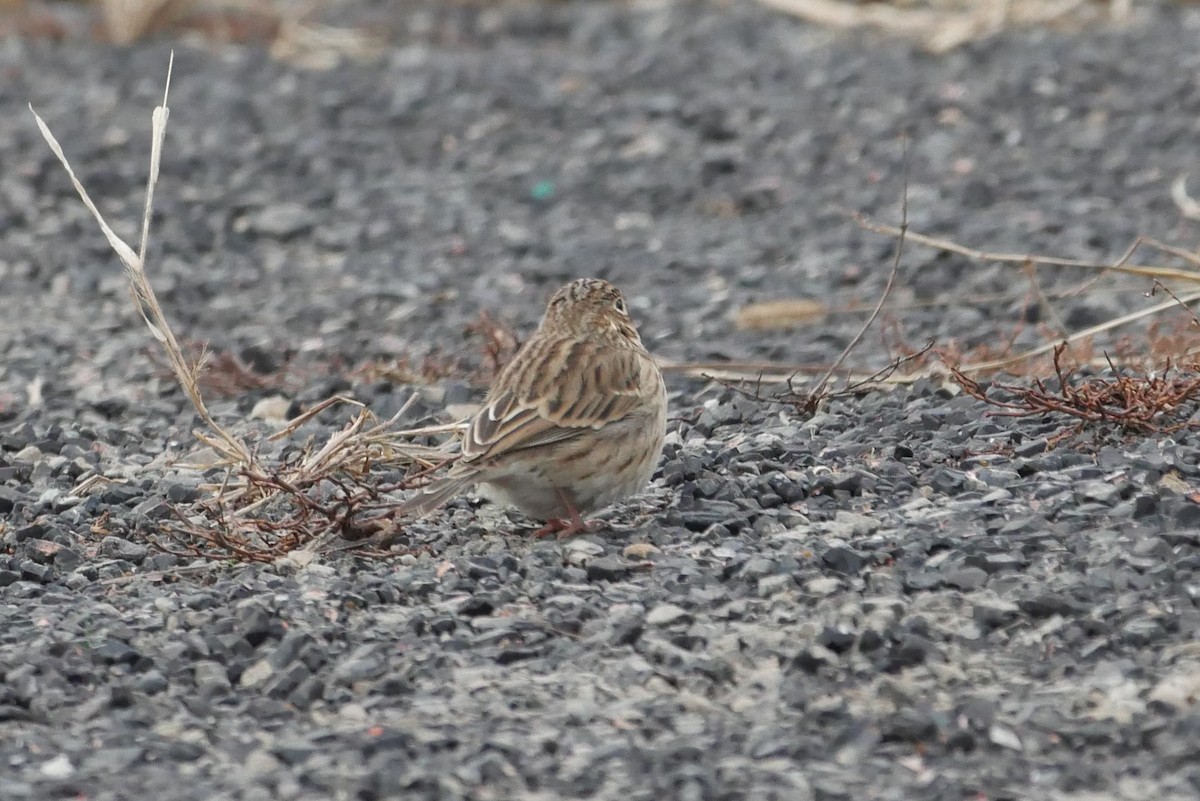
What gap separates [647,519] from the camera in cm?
704

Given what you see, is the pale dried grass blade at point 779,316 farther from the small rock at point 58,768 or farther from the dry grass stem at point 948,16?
the small rock at point 58,768

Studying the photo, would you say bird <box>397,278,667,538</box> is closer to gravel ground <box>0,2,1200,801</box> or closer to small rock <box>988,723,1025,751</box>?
gravel ground <box>0,2,1200,801</box>

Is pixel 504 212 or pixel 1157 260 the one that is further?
pixel 504 212

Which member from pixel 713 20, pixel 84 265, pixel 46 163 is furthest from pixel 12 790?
pixel 713 20

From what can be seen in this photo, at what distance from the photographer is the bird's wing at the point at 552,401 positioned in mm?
6715

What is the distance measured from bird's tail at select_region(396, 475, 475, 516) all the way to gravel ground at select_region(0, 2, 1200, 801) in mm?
214

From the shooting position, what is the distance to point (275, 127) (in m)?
15.5

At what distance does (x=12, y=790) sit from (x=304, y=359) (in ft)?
19.0

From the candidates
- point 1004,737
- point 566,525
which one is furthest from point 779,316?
point 1004,737

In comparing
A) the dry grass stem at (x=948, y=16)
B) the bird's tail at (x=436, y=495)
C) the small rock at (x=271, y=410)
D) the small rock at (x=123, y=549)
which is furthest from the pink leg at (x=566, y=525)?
the dry grass stem at (x=948, y=16)

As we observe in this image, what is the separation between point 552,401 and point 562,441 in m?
0.16

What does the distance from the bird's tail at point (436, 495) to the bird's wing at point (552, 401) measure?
0.09m

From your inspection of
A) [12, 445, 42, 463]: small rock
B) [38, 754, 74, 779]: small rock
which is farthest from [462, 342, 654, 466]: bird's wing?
[12, 445, 42, 463]: small rock

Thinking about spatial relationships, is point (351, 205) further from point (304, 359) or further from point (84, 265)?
point (304, 359)
